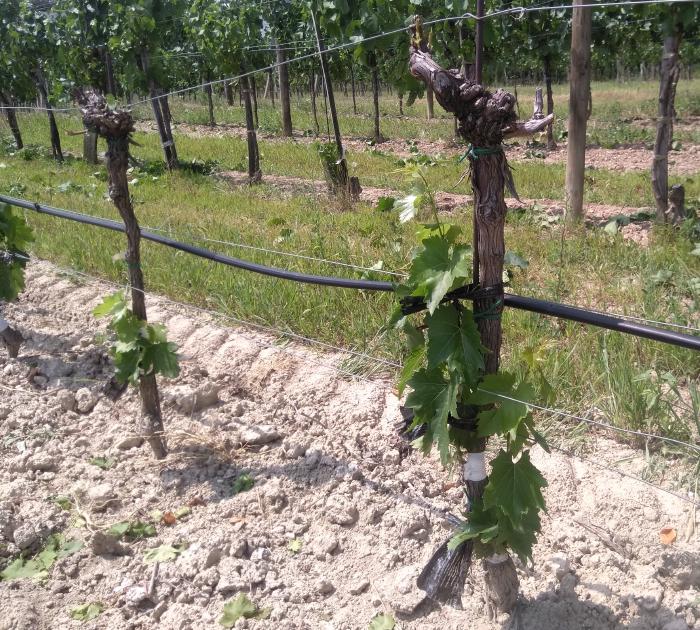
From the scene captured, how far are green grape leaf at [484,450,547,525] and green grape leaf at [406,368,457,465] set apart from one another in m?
0.16

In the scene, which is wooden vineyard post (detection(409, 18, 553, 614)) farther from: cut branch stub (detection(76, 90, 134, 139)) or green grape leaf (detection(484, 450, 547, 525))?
cut branch stub (detection(76, 90, 134, 139))

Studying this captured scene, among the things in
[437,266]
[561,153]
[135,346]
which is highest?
[437,266]

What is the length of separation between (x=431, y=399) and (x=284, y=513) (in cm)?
122

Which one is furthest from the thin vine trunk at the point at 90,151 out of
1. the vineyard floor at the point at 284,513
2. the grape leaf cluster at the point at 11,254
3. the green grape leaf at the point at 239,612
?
the green grape leaf at the point at 239,612

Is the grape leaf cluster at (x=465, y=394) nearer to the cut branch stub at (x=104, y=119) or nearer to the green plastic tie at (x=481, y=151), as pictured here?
the green plastic tie at (x=481, y=151)

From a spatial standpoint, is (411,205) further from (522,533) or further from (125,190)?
(125,190)

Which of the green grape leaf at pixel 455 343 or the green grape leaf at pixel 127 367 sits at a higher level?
the green grape leaf at pixel 455 343

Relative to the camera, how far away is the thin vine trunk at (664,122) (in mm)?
6090

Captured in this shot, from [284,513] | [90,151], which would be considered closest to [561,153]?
[90,151]

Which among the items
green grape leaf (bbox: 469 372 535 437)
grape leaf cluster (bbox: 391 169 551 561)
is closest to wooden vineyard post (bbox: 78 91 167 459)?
grape leaf cluster (bbox: 391 169 551 561)

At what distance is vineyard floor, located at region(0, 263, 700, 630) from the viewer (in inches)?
93.0

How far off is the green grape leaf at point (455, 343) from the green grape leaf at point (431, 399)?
5 cm

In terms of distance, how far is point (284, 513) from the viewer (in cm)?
291

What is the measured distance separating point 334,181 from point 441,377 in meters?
7.19
